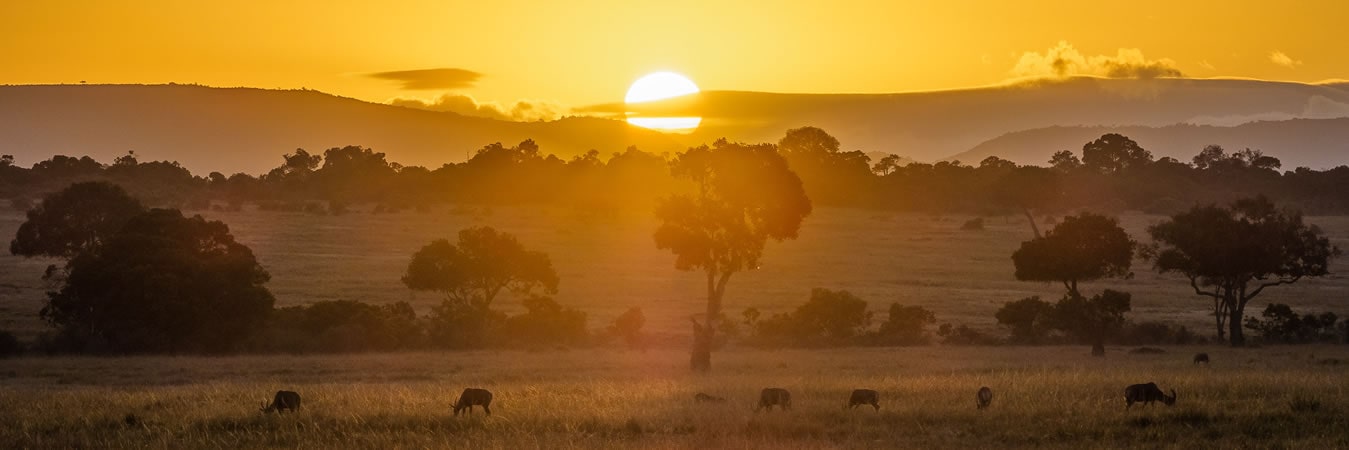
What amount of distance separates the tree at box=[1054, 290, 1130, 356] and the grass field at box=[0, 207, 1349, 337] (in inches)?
278

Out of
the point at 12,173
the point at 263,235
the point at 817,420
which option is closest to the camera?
the point at 817,420

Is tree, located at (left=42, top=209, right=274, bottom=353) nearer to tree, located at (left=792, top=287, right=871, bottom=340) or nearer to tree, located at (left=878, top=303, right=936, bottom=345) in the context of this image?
tree, located at (left=792, top=287, right=871, bottom=340)

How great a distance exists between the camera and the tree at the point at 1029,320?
53.8 meters

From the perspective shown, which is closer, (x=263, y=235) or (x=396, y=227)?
(x=263, y=235)

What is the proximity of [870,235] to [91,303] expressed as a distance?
7672cm

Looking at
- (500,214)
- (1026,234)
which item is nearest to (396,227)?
(500,214)

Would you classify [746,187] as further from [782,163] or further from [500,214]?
[500,214]

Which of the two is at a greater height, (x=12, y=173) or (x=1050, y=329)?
(x=12, y=173)

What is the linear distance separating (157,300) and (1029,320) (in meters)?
34.4

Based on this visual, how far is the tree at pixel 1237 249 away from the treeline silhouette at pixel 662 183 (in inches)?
2545

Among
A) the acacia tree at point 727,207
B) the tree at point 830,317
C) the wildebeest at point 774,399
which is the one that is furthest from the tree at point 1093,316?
the wildebeest at point 774,399

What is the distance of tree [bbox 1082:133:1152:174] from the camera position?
164 m

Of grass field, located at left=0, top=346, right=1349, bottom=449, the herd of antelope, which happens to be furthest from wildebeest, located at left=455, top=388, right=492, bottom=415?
grass field, located at left=0, top=346, right=1349, bottom=449

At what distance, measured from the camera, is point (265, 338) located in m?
49.5
